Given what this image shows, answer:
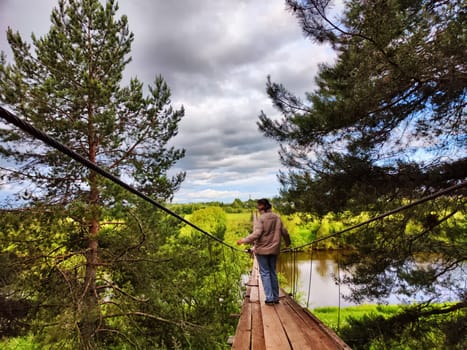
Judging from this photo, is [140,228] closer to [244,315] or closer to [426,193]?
[244,315]

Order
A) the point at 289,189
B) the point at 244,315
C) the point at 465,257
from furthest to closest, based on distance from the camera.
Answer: the point at 289,189, the point at 465,257, the point at 244,315

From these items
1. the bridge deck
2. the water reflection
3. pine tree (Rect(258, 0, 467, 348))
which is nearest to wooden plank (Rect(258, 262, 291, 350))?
the bridge deck

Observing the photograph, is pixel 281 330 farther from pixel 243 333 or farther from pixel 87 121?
pixel 87 121

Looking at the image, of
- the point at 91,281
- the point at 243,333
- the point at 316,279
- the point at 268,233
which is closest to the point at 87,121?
the point at 91,281

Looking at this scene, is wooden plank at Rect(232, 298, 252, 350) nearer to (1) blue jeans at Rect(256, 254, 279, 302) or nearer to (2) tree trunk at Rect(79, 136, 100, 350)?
(1) blue jeans at Rect(256, 254, 279, 302)

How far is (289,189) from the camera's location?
3.99 m

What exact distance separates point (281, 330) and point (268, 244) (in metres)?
0.91

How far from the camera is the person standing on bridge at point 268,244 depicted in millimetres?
2674

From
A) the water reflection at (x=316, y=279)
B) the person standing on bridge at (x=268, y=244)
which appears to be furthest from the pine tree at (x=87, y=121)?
the water reflection at (x=316, y=279)

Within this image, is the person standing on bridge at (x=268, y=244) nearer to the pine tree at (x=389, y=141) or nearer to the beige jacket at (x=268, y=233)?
the beige jacket at (x=268, y=233)

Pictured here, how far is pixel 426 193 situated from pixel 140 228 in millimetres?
3596

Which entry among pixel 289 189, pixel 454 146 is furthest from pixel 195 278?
pixel 454 146

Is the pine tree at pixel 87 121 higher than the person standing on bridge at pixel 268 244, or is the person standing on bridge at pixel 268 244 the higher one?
the pine tree at pixel 87 121

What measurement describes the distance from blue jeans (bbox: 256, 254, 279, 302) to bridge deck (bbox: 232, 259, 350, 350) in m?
0.11
